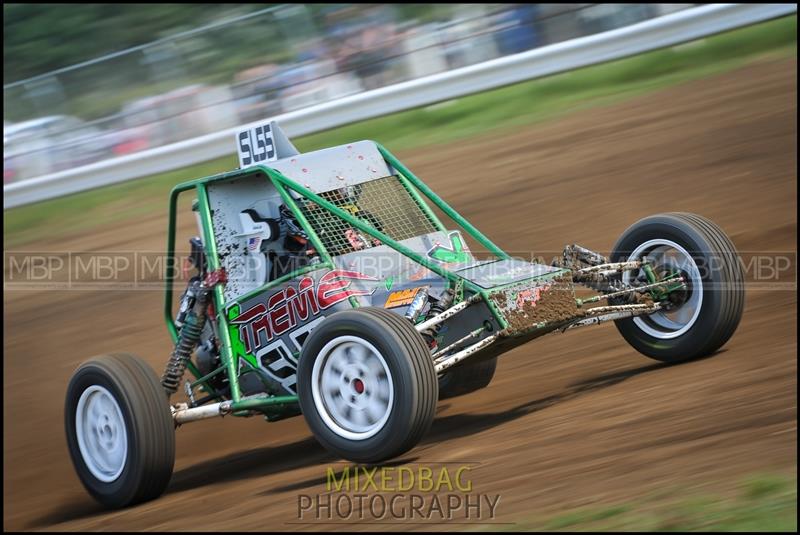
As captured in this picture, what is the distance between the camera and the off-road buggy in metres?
5.57

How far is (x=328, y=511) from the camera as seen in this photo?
4855 millimetres

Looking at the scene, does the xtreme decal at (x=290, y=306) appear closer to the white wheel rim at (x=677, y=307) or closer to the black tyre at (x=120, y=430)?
the black tyre at (x=120, y=430)

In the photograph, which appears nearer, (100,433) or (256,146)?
(100,433)

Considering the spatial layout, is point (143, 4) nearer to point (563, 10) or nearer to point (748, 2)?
point (563, 10)

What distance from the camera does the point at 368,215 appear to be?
6.63 metres

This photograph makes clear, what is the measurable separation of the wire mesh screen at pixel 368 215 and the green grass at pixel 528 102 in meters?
6.95

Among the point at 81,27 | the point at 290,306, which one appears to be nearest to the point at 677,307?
the point at 290,306

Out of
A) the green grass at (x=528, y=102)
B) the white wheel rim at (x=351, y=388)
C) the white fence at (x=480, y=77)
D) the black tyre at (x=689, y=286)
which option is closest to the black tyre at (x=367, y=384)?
the white wheel rim at (x=351, y=388)

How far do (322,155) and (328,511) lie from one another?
253cm

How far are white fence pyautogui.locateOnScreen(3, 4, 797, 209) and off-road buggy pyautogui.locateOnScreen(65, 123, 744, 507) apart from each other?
7.19 m

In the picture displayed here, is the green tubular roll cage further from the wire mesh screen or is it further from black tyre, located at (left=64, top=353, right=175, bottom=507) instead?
black tyre, located at (left=64, top=353, right=175, bottom=507)

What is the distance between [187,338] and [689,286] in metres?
2.95

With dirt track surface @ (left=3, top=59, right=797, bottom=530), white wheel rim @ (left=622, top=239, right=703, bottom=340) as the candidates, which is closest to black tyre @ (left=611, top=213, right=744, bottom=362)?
white wheel rim @ (left=622, top=239, right=703, bottom=340)

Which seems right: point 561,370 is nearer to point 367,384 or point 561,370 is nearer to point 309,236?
point 309,236
